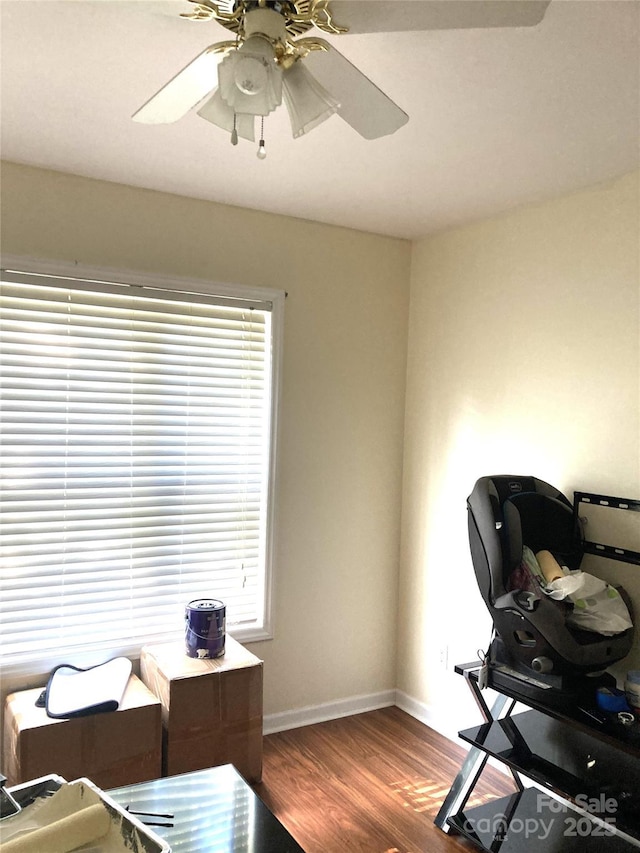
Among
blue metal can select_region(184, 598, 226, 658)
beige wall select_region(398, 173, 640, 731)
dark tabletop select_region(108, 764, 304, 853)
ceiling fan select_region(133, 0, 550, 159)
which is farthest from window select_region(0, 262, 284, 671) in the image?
dark tabletop select_region(108, 764, 304, 853)

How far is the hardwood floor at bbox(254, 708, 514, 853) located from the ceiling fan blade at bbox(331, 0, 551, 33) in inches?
100

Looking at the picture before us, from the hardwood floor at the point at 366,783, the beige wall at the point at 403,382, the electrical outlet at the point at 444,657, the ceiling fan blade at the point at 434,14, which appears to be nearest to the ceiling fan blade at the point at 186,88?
the ceiling fan blade at the point at 434,14

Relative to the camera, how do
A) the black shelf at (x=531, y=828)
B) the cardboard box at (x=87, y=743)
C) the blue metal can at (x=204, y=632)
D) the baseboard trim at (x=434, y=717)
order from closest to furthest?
the black shelf at (x=531, y=828), the cardboard box at (x=87, y=743), the blue metal can at (x=204, y=632), the baseboard trim at (x=434, y=717)

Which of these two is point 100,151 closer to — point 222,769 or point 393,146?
point 393,146

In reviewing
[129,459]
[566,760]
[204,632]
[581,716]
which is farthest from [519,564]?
[129,459]

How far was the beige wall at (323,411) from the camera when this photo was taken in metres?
3.02

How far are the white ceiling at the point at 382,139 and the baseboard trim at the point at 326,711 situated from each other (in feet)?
8.06

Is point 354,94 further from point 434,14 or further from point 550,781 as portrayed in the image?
point 550,781

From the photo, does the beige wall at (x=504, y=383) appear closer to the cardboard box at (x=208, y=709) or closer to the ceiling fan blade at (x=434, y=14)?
the cardboard box at (x=208, y=709)

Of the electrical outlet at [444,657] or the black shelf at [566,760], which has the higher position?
the black shelf at [566,760]

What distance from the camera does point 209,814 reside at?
1.39 m

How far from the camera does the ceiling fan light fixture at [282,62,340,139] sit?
1509mm

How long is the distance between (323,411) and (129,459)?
997 mm

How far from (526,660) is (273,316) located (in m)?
1.87
